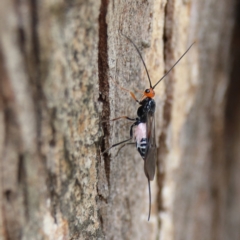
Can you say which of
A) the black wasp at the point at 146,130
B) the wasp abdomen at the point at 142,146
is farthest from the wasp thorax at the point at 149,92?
the wasp abdomen at the point at 142,146

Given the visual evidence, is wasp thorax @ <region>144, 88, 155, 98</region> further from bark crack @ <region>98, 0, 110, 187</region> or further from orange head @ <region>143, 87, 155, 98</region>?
bark crack @ <region>98, 0, 110, 187</region>

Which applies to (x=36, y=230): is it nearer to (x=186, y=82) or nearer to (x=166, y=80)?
(x=166, y=80)

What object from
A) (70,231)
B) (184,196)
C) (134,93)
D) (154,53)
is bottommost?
(184,196)

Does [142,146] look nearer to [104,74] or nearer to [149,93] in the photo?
[149,93]

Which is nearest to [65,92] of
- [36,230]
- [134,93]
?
[36,230]

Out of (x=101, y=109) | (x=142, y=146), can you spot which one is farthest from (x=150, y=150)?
(x=101, y=109)

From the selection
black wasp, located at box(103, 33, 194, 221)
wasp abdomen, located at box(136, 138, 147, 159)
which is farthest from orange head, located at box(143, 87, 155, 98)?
wasp abdomen, located at box(136, 138, 147, 159)
